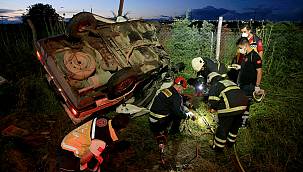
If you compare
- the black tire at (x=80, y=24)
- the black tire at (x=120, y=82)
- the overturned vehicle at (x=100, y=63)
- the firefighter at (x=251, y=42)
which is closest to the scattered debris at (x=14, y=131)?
the overturned vehicle at (x=100, y=63)

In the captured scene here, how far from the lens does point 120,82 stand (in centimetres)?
456

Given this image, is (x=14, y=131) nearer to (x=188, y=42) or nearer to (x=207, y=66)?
(x=207, y=66)

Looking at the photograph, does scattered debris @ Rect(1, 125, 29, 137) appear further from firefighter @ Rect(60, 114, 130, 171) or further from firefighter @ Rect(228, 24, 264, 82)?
firefighter @ Rect(228, 24, 264, 82)

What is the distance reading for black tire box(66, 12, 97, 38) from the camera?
5078 millimetres

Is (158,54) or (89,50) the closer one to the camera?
(89,50)

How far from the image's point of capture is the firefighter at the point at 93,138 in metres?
3.14

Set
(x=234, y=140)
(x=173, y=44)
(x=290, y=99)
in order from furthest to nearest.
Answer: (x=173, y=44) < (x=290, y=99) < (x=234, y=140)

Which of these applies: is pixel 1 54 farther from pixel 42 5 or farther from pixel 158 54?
pixel 42 5

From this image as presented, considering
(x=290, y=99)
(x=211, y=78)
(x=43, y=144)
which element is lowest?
(x=43, y=144)

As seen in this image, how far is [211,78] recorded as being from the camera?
4590 mm

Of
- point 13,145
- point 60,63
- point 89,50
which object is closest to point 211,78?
point 89,50

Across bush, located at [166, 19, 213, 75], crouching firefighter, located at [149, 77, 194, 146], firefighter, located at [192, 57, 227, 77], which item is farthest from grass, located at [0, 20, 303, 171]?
bush, located at [166, 19, 213, 75]

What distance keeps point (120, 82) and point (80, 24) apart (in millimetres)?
1581

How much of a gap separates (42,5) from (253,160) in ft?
51.4
